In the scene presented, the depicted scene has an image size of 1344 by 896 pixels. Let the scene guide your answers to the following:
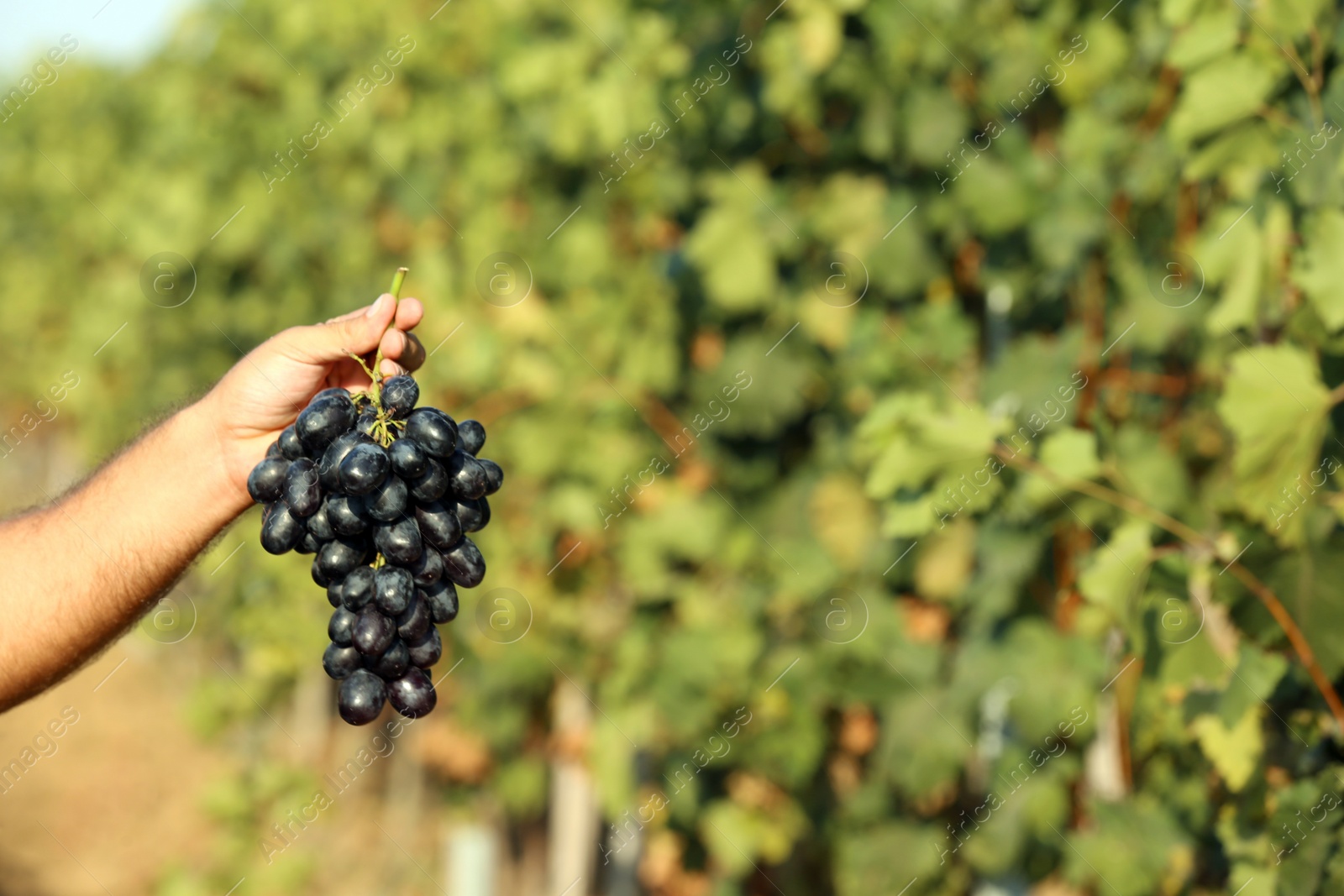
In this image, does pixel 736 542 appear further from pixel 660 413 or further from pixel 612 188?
pixel 612 188

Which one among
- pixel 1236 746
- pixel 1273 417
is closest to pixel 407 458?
pixel 1273 417

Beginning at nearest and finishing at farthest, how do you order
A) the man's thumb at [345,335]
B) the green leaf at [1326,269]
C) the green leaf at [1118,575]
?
the man's thumb at [345,335] → the green leaf at [1326,269] → the green leaf at [1118,575]

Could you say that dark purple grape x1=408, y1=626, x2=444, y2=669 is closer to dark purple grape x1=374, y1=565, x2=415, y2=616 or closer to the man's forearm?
dark purple grape x1=374, y1=565, x2=415, y2=616

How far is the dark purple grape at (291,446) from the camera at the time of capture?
137cm

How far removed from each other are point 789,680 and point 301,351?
1.74 meters

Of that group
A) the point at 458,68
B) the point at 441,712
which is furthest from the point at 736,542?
the point at 458,68

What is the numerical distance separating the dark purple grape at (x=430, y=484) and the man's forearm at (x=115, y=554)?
0.55 m

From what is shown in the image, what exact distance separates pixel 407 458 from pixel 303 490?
0.15 meters

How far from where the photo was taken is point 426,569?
129 cm

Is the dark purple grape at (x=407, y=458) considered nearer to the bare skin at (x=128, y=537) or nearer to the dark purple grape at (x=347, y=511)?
the dark purple grape at (x=347, y=511)

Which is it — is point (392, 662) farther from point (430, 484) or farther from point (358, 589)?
point (430, 484)

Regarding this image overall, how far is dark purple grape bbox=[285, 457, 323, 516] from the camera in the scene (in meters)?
1.30

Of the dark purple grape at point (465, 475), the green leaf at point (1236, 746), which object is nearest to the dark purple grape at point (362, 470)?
the dark purple grape at point (465, 475)

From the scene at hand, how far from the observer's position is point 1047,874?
2.64 meters
